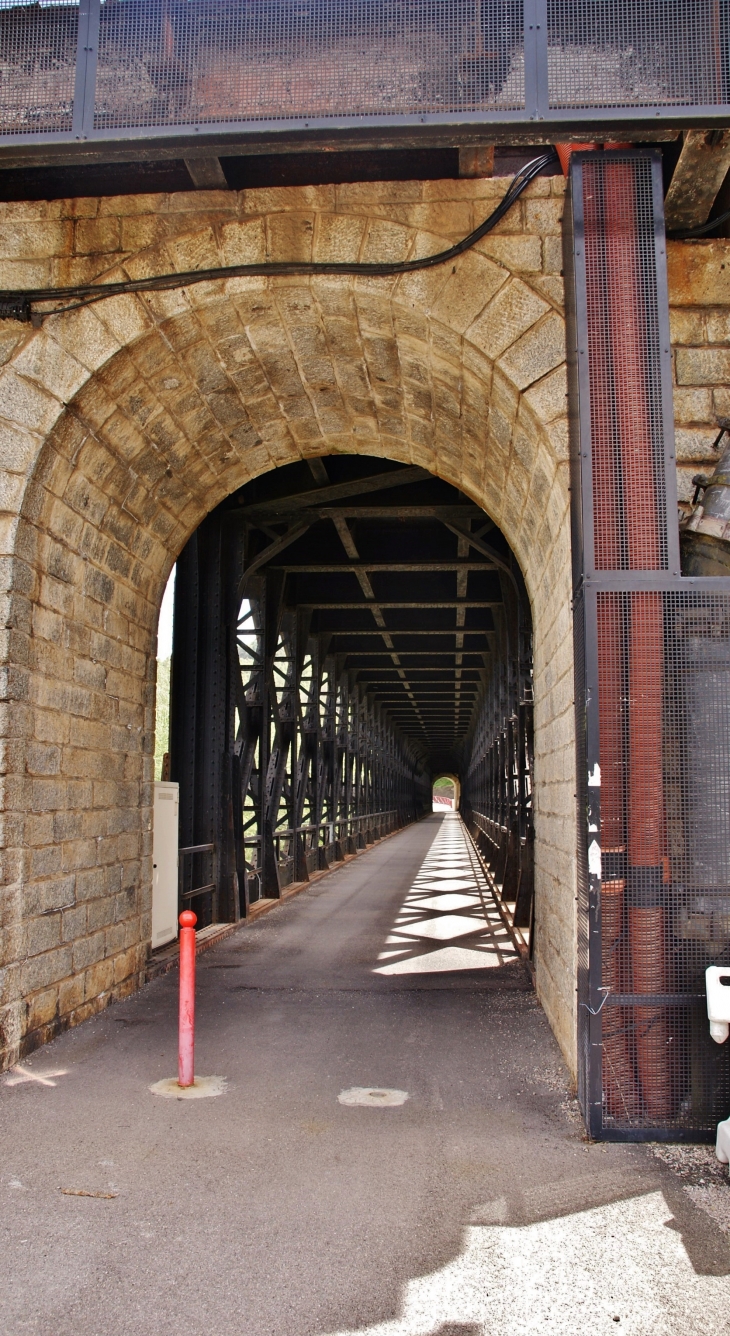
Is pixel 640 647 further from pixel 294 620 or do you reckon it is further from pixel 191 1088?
pixel 294 620

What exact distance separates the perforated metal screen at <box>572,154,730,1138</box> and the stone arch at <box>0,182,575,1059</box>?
1.66 feet

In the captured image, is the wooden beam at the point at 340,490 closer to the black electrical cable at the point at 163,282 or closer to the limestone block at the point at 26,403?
the black electrical cable at the point at 163,282

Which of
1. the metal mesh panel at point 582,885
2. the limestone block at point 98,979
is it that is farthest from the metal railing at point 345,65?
the limestone block at point 98,979

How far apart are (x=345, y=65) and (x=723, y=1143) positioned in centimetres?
521

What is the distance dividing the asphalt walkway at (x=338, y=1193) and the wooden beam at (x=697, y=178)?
461 cm

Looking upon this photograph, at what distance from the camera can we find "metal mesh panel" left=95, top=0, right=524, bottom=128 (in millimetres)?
4574

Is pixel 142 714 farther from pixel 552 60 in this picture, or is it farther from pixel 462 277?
pixel 552 60

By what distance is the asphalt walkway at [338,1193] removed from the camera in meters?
2.90

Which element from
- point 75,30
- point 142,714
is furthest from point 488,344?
point 142,714

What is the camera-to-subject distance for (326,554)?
42.5 feet

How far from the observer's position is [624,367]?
470cm

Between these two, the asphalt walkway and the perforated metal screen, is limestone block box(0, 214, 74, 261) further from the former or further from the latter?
the asphalt walkway

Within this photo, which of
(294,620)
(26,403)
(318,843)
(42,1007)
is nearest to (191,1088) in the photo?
(42,1007)

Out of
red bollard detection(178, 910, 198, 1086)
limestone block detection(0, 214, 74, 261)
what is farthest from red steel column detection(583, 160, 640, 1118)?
limestone block detection(0, 214, 74, 261)
